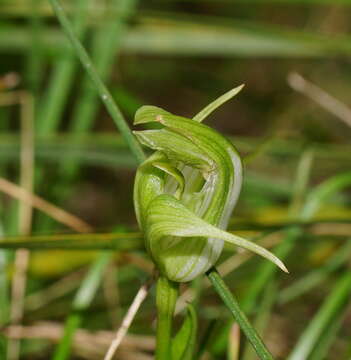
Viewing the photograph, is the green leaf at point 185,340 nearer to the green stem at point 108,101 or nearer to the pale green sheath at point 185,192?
the pale green sheath at point 185,192

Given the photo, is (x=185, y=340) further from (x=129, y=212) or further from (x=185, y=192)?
(x=129, y=212)

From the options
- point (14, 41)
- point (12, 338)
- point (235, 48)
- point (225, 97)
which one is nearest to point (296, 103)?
point (235, 48)

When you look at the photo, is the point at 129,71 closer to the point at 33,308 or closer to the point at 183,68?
the point at 183,68

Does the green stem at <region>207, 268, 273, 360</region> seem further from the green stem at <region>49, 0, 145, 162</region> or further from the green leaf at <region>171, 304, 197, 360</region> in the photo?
the green stem at <region>49, 0, 145, 162</region>

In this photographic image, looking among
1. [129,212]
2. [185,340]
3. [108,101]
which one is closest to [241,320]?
[185,340]

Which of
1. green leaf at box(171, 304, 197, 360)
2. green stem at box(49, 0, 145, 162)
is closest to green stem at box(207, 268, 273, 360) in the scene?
green leaf at box(171, 304, 197, 360)

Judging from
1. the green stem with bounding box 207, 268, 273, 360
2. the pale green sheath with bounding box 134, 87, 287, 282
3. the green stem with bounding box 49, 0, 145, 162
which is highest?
the green stem with bounding box 49, 0, 145, 162

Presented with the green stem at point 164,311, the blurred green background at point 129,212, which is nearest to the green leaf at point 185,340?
the green stem at point 164,311
